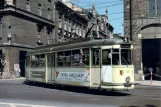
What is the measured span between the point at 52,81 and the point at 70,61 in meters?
3.10

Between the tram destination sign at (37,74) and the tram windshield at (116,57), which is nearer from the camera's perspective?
the tram windshield at (116,57)

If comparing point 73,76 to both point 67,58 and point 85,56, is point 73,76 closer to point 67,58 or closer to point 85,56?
point 67,58

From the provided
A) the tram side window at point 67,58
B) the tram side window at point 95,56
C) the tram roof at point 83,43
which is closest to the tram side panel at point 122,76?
the tram side window at point 95,56

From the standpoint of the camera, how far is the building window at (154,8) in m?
30.5

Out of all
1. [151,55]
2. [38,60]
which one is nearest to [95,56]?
[38,60]

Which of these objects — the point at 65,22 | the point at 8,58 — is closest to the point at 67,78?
the point at 8,58

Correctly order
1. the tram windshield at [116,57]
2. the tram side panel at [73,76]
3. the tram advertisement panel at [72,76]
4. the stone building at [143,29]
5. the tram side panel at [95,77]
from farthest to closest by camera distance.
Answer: the stone building at [143,29], the tram advertisement panel at [72,76], the tram side panel at [73,76], the tram side panel at [95,77], the tram windshield at [116,57]

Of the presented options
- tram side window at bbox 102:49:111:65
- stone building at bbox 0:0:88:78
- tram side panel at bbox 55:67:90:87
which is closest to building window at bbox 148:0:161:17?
tram side panel at bbox 55:67:90:87

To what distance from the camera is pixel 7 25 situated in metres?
41.2

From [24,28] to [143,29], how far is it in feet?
62.6

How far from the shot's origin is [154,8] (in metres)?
30.8

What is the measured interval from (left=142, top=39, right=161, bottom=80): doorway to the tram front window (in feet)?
48.2

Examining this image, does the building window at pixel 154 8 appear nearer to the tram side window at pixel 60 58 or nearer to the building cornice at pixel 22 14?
the tram side window at pixel 60 58

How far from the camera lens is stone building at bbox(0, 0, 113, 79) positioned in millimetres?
41000
